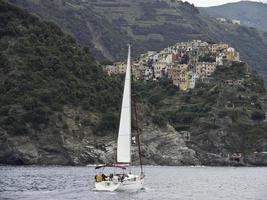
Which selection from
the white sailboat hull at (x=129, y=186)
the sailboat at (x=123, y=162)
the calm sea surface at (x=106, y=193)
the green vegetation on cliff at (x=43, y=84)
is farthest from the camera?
the green vegetation on cliff at (x=43, y=84)

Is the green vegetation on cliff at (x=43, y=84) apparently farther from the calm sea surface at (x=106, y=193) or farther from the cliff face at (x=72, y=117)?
the calm sea surface at (x=106, y=193)

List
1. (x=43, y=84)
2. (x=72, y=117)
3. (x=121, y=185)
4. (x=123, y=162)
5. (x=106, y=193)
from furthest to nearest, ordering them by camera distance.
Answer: (x=43, y=84), (x=72, y=117), (x=121, y=185), (x=123, y=162), (x=106, y=193)

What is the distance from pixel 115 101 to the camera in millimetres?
170750

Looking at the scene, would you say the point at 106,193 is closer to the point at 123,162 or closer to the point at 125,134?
the point at 123,162

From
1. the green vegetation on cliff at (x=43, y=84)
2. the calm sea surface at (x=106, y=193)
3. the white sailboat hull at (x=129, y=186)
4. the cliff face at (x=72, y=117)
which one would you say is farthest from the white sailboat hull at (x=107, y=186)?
the green vegetation on cliff at (x=43, y=84)

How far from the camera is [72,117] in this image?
156 meters

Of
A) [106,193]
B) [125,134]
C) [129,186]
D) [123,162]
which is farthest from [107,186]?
[125,134]

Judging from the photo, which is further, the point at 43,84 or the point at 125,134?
the point at 43,84

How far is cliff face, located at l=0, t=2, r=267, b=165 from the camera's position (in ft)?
486

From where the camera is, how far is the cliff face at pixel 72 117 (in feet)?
486

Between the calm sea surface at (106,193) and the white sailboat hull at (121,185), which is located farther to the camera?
the white sailboat hull at (121,185)

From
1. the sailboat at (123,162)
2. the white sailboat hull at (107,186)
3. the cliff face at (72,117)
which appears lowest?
the white sailboat hull at (107,186)

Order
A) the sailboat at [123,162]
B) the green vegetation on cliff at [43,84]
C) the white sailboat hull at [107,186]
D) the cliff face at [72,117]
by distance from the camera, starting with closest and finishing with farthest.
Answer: the sailboat at [123,162]
the white sailboat hull at [107,186]
the cliff face at [72,117]
the green vegetation on cliff at [43,84]

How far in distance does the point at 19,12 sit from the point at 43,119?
161ft
